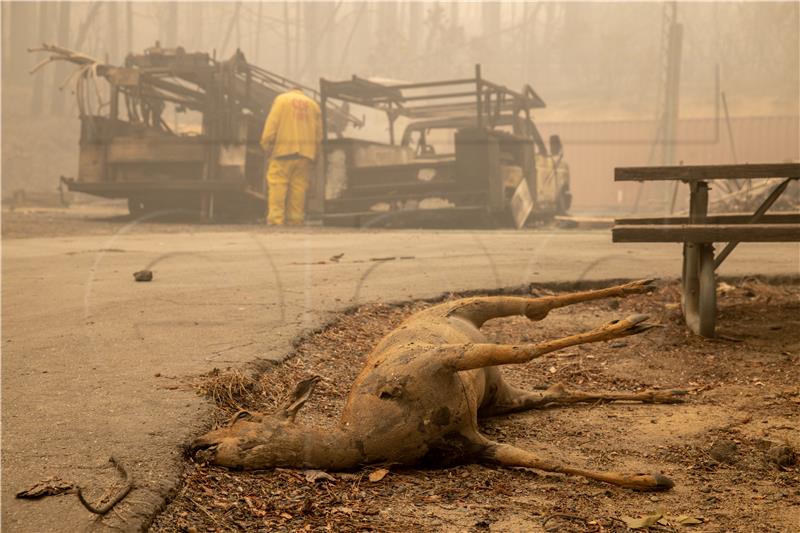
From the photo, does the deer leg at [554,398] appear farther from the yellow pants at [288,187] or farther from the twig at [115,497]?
the yellow pants at [288,187]

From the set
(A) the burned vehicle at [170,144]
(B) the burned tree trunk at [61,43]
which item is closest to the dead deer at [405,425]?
(A) the burned vehicle at [170,144]

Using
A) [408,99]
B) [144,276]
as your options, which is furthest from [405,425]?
[408,99]

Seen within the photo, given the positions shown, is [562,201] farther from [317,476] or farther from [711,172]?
[317,476]

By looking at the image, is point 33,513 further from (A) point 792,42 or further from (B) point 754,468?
(A) point 792,42

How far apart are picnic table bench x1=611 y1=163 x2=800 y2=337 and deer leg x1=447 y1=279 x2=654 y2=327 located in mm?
885

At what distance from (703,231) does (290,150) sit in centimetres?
1095

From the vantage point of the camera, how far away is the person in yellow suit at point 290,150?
14.4 m

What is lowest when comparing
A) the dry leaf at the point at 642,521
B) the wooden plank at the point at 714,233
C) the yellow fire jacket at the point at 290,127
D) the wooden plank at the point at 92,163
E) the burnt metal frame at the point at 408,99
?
the dry leaf at the point at 642,521

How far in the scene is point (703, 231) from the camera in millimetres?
4250

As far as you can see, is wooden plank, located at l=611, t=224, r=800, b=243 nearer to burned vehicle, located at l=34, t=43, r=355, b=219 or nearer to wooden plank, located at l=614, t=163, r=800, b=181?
wooden plank, located at l=614, t=163, r=800, b=181

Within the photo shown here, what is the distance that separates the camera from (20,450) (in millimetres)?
2336

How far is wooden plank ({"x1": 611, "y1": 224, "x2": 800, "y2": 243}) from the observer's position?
4.16m

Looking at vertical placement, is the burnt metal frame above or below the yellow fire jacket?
above

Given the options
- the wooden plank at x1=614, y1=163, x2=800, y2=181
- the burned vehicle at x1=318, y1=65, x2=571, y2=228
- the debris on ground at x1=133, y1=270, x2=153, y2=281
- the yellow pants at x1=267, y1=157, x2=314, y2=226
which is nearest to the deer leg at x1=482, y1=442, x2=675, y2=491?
the wooden plank at x1=614, y1=163, x2=800, y2=181
